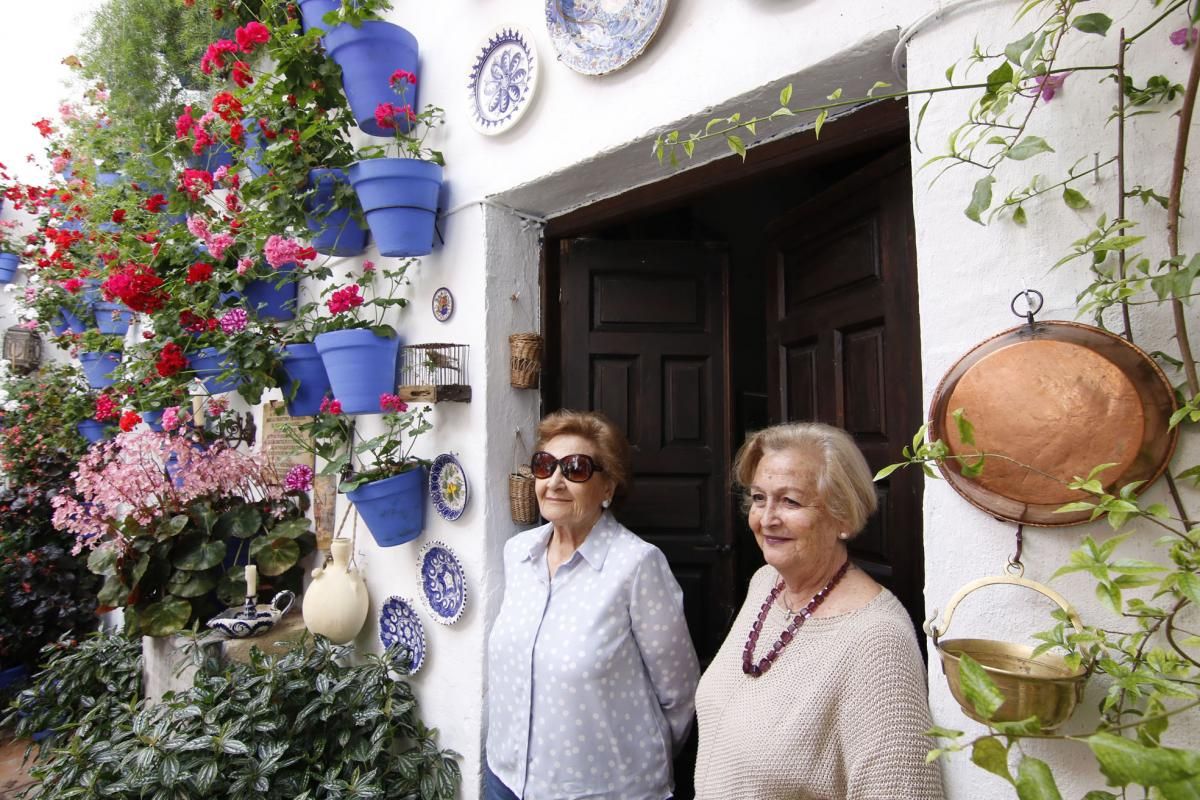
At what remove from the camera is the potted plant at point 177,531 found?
10.0 ft

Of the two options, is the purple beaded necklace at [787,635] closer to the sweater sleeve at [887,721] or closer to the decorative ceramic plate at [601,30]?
the sweater sleeve at [887,721]

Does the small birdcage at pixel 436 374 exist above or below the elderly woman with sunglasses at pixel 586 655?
above

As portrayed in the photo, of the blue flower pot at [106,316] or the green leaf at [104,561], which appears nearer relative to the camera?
the green leaf at [104,561]

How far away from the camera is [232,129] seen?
8.00 feet

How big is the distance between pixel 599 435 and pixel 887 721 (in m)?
1.14

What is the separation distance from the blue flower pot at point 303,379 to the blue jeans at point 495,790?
1.61 m

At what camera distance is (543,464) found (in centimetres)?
197

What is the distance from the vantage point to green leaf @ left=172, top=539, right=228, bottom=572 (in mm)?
3055

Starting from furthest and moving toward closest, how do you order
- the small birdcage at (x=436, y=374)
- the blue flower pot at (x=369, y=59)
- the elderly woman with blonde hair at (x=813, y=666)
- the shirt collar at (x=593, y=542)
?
the blue flower pot at (x=369, y=59), the small birdcage at (x=436, y=374), the shirt collar at (x=593, y=542), the elderly woman with blonde hair at (x=813, y=666)

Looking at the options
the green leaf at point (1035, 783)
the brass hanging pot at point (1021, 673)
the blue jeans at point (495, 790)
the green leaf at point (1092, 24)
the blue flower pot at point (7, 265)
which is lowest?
the blue jeans at point (495, 790)

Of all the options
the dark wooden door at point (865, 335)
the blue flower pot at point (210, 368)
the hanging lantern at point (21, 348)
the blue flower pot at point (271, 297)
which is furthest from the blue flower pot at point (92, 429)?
the dark wooden door at point (865, 335)

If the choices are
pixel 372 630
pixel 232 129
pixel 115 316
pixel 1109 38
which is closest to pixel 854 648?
pixel 1109 38

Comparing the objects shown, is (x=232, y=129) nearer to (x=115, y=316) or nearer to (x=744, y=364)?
(x=115, y=316)

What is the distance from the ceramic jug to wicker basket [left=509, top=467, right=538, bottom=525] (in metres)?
0.82
